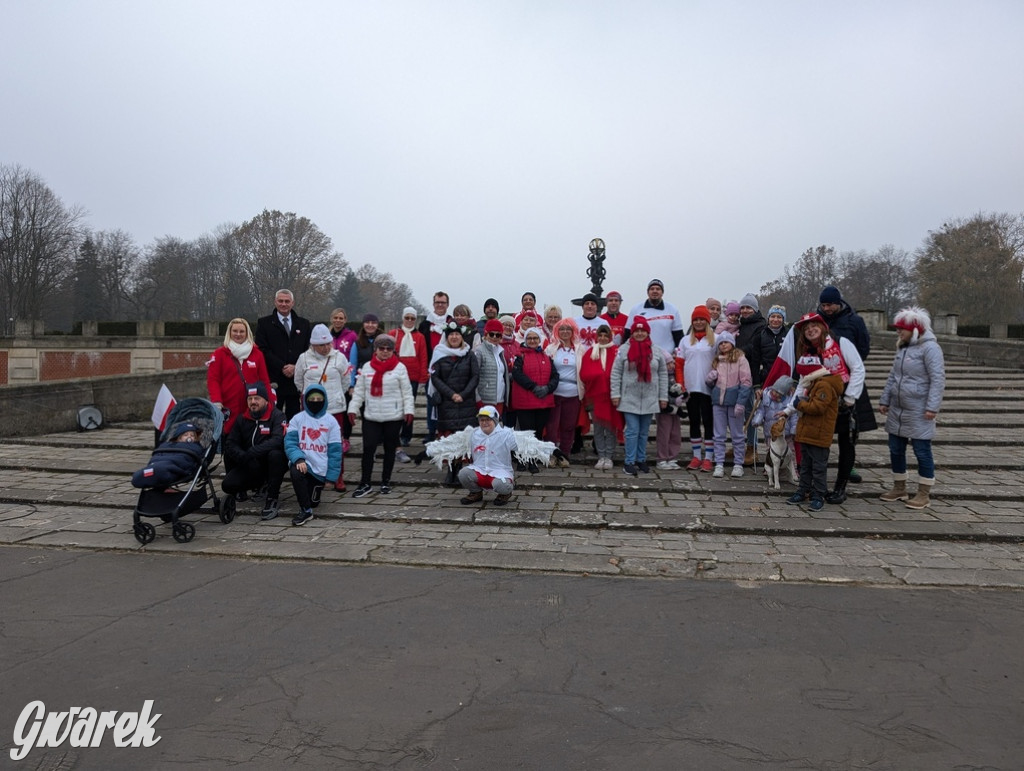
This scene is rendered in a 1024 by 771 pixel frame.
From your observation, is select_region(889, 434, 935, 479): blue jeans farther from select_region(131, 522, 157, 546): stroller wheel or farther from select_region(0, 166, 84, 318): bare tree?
select_region(0, 166, 84, 318): bare tree

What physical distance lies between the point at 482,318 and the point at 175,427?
4.55m

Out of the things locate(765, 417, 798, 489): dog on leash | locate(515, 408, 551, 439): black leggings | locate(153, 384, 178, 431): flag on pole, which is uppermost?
locate(153, 384, 178, 431): flag on pole

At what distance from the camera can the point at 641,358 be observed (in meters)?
8.34

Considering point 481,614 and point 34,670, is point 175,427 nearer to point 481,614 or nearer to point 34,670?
point 34,670

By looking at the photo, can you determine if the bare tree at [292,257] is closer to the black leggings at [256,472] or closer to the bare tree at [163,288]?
the bare tree at [163,288]

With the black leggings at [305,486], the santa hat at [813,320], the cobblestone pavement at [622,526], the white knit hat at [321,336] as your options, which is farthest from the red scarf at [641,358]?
the black leggings at [305,486]

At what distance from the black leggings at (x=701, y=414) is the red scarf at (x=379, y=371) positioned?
12.3ft

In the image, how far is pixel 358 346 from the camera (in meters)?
9.45

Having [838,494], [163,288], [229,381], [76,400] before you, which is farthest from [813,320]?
[163,288]

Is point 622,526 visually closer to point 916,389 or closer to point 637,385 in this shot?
point 637,385

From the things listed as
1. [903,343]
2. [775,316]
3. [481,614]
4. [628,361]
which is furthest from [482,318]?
[481,614]

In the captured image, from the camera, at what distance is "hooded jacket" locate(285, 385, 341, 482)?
7062 mm

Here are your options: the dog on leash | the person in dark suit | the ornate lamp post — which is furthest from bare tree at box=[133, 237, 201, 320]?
the dog on leash

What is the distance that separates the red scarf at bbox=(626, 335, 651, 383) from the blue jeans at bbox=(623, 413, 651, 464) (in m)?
0.49
